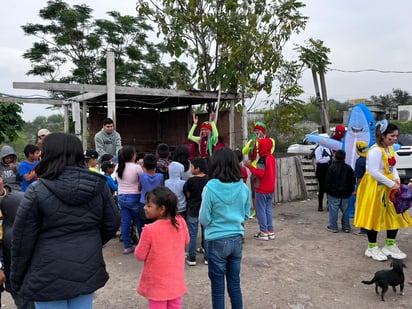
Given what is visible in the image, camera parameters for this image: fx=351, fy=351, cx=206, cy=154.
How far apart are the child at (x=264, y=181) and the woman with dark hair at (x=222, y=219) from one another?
→ 8.26ft

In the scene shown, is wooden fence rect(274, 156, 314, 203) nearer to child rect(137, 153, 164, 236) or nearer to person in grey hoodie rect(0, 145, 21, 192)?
child rect(137, 153, 164, 236)

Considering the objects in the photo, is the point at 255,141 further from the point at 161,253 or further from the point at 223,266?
the point at 161,253

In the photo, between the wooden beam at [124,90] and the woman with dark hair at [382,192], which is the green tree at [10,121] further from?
the woman with dark hair at [382,192]

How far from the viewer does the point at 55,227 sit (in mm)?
2025

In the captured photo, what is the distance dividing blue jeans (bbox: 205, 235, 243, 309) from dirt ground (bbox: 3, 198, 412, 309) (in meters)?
0.51

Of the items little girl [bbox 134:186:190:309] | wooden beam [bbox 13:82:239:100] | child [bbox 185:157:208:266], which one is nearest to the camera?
little girl [bbox 134:186:190:309]

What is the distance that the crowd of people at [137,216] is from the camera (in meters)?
2.02

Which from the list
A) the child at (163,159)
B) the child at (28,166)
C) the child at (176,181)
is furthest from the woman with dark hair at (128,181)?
the child at (28,166)

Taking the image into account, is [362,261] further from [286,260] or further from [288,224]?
[288,224]

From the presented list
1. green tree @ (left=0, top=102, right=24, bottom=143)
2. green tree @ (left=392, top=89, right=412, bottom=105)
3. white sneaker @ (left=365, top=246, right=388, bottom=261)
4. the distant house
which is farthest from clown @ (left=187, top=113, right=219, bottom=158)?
green tree @ (left=392, top=89, right=412, bottom=105)

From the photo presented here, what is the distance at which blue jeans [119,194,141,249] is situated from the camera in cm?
485

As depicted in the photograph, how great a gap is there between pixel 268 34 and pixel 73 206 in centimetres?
852

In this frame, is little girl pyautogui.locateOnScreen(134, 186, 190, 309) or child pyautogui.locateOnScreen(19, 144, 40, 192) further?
child pyautogui.locateOnScreen(19, 144, 40, 192)

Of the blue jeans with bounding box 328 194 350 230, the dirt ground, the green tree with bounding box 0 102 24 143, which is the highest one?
the green tree with bounding box 0 102 24 143
